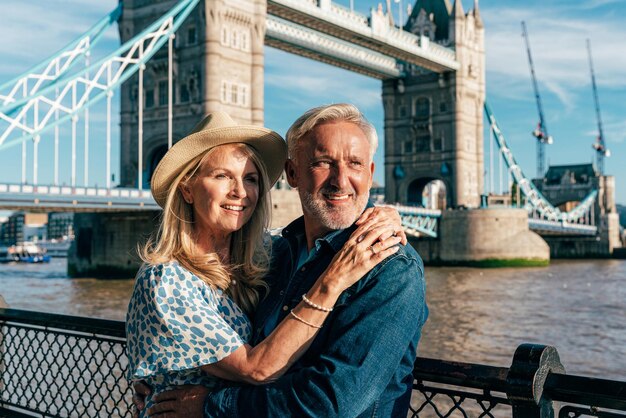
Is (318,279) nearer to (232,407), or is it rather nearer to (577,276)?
(232,407)

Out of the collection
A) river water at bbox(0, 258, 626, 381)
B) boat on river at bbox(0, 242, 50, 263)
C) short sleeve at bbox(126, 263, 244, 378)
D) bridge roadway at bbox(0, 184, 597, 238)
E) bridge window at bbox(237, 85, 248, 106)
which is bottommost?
boat on river at bbox(0, 242, 50, 263)

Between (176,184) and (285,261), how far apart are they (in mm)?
364

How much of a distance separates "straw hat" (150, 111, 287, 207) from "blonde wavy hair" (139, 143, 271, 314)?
0.08ft

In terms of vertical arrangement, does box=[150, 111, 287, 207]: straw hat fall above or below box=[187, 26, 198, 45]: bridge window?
below

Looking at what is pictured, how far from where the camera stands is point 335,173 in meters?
1.82

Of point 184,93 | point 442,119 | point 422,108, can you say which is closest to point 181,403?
point 184,93

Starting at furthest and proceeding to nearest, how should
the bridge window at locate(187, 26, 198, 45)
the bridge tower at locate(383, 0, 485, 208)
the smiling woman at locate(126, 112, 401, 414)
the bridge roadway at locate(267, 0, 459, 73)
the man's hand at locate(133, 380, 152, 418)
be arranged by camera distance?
the bridge tower at locate(383, 0, 485, 208)
the bridge roadway at locate(267, 0, 459, 73)
the bridge window at locate(187, 26, 198, 45)
the man's hand at locate(133, 380, 152, 418)
the smiling woman at locate(126, 112, 401, 414)

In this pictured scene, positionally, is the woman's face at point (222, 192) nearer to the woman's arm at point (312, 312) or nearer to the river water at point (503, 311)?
the woman's arm at point (312, 312)

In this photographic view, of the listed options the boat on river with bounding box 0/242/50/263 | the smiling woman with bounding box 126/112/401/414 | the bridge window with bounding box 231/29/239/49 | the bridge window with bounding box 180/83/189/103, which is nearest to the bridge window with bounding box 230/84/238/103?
the bridge window with bounding box 231/29/239/49

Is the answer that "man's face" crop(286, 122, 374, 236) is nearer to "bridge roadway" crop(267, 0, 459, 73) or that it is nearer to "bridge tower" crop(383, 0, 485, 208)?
"bridge roadway" crop(267, 0, 459, 73)

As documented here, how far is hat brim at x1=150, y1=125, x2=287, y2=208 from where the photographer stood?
1985 millimetres

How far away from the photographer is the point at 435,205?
75.1 m

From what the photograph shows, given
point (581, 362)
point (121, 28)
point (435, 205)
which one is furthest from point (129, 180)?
point (435, 205)

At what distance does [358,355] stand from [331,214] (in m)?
0.39
